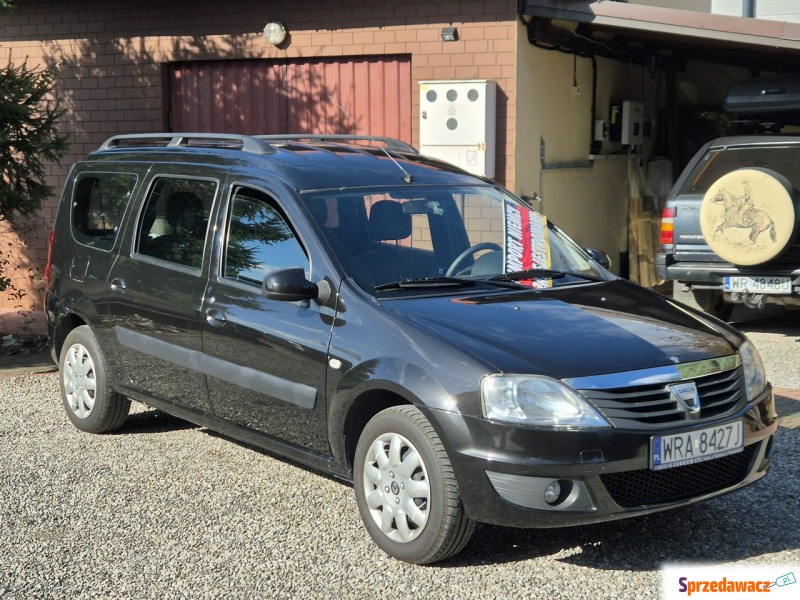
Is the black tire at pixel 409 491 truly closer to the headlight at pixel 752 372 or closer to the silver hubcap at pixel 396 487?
the silver hubcap at pixel 396 487

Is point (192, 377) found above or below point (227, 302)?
below

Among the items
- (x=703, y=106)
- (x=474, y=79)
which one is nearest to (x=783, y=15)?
Result: (x=703, y=106)

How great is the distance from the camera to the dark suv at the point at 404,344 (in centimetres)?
440

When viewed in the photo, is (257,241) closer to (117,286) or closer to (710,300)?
(117,286)

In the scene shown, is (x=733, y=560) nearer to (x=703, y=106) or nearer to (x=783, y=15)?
(x=703, y=106)

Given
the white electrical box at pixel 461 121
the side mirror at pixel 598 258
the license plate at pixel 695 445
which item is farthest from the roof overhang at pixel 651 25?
the license plate at pixel 695 445

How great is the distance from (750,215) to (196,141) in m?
4.84

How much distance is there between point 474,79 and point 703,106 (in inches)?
224

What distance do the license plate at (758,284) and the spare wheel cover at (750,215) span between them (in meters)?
0.32

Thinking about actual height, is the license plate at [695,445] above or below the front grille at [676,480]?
above

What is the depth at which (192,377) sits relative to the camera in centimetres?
598

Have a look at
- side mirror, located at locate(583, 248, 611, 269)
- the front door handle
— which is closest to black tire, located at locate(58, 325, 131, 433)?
the front door handle

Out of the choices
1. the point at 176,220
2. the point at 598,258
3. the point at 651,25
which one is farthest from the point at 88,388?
the point at 651,25

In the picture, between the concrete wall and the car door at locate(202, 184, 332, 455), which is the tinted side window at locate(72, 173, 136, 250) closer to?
the car door at locate(202, 184, 332, 455)
